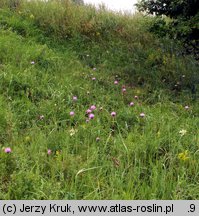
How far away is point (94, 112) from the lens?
402cm

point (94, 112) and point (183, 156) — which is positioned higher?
point (94, 112)

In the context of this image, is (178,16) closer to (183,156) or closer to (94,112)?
(94,112)

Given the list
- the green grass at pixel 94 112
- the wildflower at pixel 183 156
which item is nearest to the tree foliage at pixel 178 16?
the green grass at pixel 94 112

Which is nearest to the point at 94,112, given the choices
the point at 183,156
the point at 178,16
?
the point at 183,156

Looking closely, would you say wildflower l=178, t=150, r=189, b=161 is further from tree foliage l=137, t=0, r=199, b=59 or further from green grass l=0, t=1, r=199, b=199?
tree foliage l=137, t=0, r=199, b=59

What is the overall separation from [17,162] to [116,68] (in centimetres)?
411

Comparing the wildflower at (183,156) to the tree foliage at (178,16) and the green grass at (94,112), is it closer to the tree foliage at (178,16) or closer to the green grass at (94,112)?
the green grass at (94,112)

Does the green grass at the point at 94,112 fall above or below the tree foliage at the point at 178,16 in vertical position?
below

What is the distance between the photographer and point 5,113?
141 inches

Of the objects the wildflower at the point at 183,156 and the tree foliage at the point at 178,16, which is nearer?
the wildflower at the point at 183,156

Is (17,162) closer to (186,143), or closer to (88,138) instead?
(88,138)

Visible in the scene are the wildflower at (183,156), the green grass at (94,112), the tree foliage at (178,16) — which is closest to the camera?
the green grass at (94,112)

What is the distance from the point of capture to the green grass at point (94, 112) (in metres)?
2.57

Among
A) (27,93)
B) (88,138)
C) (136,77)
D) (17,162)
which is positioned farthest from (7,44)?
(17,162)
